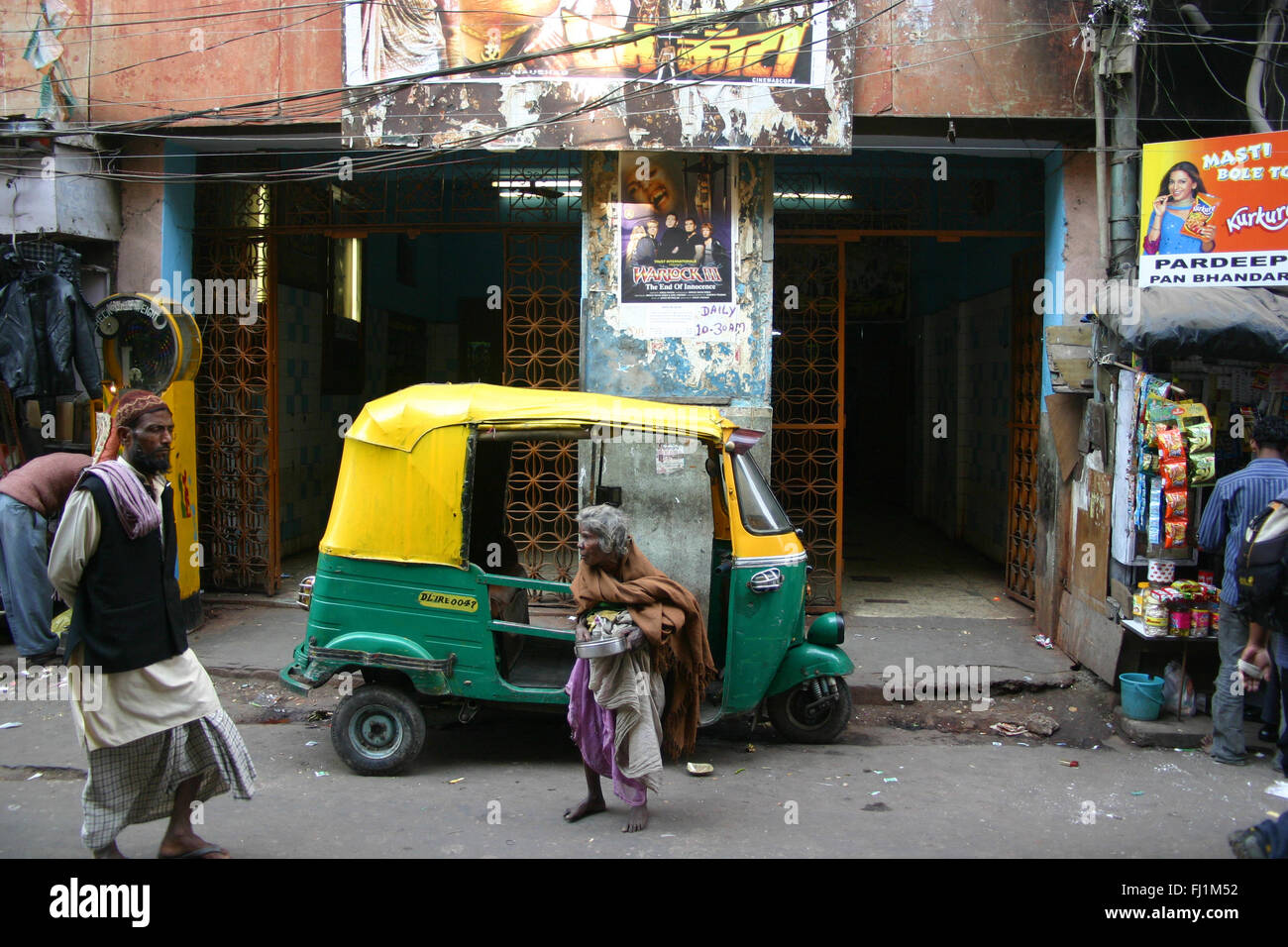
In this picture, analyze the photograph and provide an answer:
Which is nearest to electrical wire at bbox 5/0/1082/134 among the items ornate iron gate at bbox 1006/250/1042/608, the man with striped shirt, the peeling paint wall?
the peeling paint wall

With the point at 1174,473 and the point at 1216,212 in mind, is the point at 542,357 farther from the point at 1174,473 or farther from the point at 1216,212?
the point at 1216,212

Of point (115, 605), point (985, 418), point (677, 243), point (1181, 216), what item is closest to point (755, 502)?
point (677, 243)

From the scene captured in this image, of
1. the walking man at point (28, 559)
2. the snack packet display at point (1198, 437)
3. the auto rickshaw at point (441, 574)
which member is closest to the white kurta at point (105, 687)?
the auto rickshaw at point (441, 574)

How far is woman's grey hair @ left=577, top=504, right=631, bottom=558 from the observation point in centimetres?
Result: 477

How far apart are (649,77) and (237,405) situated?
15.5ft

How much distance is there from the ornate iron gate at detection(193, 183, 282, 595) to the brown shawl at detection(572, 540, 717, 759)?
17.7 feet

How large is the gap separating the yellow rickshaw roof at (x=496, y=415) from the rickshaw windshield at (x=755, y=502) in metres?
0.29

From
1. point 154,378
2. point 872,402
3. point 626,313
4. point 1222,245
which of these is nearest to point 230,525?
point 154,378

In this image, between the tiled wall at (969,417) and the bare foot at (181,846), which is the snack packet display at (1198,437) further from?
the bare foot at (181,846)

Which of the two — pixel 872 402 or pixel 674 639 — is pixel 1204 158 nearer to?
pixel 674 639

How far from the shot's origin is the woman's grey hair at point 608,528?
188 inches

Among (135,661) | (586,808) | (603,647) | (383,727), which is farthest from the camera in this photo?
(383,727)

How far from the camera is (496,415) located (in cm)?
560

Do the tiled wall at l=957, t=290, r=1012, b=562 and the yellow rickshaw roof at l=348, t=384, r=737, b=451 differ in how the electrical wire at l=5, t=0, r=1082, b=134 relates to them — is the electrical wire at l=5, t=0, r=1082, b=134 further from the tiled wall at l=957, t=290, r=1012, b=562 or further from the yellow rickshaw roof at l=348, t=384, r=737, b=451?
the tiled wall at l=957, t=290, r=1012, b=562
